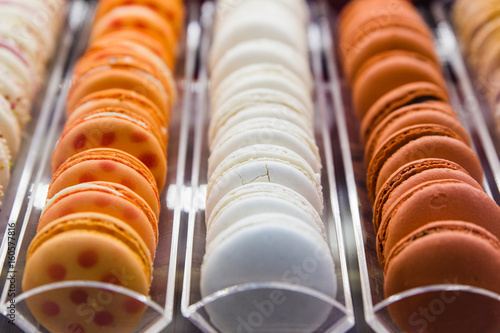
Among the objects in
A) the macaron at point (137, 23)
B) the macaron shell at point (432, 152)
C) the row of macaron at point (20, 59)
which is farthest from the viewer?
the macaron at point (137, 23)

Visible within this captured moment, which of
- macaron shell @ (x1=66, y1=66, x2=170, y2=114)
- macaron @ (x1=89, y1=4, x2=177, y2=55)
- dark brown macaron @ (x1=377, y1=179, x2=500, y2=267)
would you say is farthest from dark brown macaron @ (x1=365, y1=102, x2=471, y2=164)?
macaron @ (x1=89, y1=4, x2=177, y2=55)

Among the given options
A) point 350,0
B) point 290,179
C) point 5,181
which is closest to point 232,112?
point 290,179

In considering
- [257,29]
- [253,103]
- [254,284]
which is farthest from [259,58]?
[254,284]

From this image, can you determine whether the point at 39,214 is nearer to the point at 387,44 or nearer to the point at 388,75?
the point at 388,75

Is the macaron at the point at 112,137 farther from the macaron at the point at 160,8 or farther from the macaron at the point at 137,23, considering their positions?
the macaron at the point at 160,8

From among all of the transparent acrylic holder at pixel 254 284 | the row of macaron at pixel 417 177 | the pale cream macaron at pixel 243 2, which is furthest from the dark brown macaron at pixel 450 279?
the pale cream macaron at pixel 243 2

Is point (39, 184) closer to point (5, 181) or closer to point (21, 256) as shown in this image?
point (5, 181)
